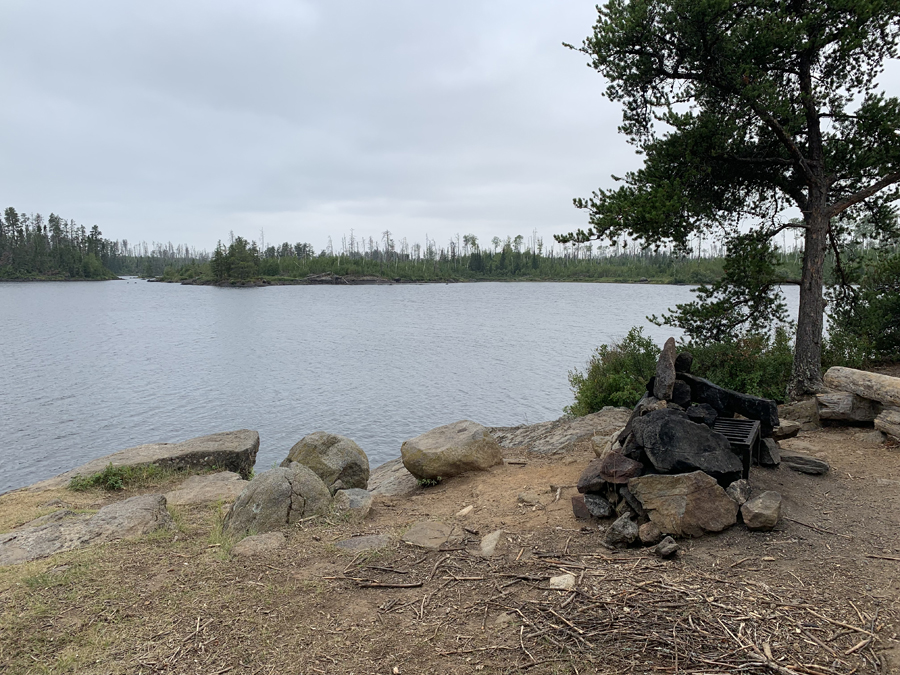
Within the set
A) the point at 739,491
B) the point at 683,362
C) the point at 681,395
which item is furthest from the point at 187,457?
the point at 739,491

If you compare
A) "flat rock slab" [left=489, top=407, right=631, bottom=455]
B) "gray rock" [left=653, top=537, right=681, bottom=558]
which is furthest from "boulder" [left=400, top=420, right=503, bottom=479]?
"gray rock" [left=653, top=537, right=681, bottom=558]

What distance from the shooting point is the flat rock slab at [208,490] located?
831cm

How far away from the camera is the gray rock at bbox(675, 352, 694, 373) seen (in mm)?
7480

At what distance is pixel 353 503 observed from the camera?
6.88 metres

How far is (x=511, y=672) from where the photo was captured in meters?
3.46

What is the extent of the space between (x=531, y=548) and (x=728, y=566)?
1734 millimetres

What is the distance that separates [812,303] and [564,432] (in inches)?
219

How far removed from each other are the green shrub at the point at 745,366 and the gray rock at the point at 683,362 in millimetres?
5143

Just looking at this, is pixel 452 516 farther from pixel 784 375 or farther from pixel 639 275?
pixel 639 275

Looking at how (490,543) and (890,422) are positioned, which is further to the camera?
(890,422)

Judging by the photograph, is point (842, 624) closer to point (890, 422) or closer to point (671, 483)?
point (671, 483)

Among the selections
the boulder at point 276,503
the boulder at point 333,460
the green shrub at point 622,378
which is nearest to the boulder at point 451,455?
the boulder at point 333,460

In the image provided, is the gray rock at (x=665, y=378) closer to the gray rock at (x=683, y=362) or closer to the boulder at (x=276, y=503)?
the gray rock at (x=683, y=362)

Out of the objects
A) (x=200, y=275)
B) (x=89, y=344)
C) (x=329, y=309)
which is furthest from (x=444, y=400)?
(x=200, y=275)
